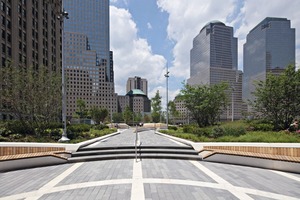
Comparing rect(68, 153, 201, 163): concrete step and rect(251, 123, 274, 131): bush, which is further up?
rect(251, 123, 274, 131): bush

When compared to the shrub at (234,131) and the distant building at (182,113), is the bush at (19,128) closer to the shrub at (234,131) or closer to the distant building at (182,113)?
the shrub at (234,131)

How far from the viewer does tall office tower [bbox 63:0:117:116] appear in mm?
116500

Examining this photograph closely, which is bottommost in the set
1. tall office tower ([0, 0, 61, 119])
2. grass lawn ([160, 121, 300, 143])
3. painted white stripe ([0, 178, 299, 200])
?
painted white stripe ([0, 178, 299, 200])

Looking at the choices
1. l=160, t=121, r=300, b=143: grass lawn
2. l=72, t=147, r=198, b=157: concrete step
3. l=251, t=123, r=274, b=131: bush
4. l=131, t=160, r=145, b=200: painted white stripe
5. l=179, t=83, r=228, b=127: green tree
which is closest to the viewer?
l=131, t=160, r=145, b=200: painted white stripe

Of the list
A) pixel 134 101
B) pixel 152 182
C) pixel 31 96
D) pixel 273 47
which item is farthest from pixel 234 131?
pixel 134 101

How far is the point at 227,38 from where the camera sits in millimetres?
91562

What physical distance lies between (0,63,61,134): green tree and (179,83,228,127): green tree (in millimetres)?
15275

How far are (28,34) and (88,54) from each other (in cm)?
8296

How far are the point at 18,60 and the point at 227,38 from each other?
94.3 metres

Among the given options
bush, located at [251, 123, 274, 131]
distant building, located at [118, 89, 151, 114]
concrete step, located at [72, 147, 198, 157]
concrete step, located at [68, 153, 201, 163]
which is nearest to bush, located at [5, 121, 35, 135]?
concrete step, located at [72, 147, 198, 157]

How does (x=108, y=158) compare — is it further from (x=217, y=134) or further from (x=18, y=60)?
(x=18, y=60)

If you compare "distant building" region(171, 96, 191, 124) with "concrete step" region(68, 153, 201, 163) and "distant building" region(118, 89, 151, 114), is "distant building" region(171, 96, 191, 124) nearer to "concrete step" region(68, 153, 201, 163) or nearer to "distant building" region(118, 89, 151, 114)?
"concrete step" region(68, 153, 201, 163)

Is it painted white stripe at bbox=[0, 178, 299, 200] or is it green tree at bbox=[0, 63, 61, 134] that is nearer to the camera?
painted white stripe at bbox=[0, 178, 299, 200]

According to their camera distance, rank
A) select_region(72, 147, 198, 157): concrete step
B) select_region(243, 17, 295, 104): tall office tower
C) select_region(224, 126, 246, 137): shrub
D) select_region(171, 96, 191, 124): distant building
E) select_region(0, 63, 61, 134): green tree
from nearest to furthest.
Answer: select_region(72, 147, 198, 157): concrete step
select_region(224, 126, 246, 137): shrub
select_region(0, 63, 61, 134): green tree
select_region(171, 96, 191, 124): distant building
select_region(243, 17, 295, 104): tall office tower
